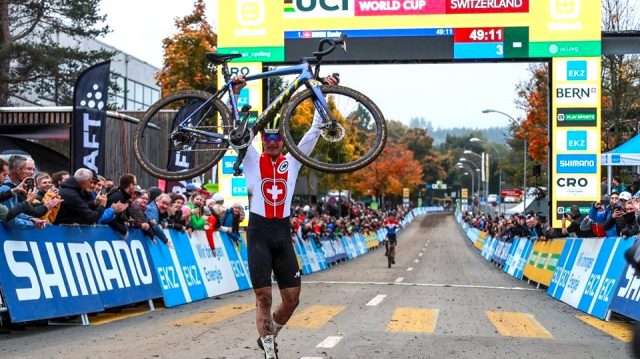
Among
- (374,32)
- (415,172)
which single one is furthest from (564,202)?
(415,172)

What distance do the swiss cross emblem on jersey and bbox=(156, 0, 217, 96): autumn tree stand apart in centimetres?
3106

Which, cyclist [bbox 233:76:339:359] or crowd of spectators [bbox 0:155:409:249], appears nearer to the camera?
cyclist [bbox 233:76:339:359]

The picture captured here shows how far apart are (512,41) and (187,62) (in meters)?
19.1

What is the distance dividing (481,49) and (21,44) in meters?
19.6

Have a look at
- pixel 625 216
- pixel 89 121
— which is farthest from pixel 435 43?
pixel 89 121

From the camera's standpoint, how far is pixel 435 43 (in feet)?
78.1

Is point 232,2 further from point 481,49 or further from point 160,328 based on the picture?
point 160,328

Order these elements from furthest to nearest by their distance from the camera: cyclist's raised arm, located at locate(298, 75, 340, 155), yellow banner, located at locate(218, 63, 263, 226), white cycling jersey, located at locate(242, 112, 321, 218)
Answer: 1. yellow banner, located at locate(218, 63, 263, 226)
2. cyclist's raised arm, located at locate(298, 75, 340, 155)
3. white cycling jersey, located at locate(242, 112, 321, 218)

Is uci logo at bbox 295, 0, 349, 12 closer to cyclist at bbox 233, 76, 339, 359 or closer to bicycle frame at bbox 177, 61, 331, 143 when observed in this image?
bicycle frame at bbox 177, 61, 331, 143

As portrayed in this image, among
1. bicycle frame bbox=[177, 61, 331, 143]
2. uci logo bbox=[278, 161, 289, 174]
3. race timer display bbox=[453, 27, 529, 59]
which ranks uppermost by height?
race timer display bbox=[453, 27, 529, 59]

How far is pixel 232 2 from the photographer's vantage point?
24.8 meters

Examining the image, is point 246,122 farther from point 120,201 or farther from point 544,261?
point 544,261

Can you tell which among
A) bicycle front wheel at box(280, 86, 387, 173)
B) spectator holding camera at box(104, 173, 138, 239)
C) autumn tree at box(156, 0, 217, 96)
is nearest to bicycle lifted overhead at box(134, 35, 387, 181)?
bicycle front wheel at box(280, 86, 387, 173)

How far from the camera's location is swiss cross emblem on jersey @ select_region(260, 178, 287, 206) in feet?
25.9
